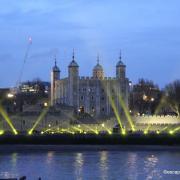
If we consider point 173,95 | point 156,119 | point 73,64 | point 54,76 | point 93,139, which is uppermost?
point 73,64

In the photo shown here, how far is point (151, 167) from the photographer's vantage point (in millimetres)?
58812

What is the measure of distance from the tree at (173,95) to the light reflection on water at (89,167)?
62.1 metres

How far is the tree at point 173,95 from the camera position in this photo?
13700 cm

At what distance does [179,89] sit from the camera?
474 feet

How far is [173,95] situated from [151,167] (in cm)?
8574

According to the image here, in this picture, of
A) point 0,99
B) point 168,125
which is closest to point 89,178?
point 168,125

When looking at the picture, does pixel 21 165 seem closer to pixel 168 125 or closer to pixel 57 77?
pixel 168 125

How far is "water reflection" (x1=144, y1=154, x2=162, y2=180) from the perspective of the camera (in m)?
52.3

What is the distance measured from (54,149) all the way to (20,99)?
69.7m

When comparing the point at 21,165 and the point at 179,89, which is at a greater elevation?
the point at 179,89

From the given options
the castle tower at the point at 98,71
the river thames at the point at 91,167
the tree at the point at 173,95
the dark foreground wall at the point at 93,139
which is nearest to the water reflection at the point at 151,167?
the river thames at the point at 91,167

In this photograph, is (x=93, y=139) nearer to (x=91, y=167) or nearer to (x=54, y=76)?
(x=91, y=167)

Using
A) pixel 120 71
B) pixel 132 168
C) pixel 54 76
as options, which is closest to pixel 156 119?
pixel 120 71

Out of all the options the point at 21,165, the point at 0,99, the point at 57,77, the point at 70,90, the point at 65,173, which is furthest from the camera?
the point at 57,77
